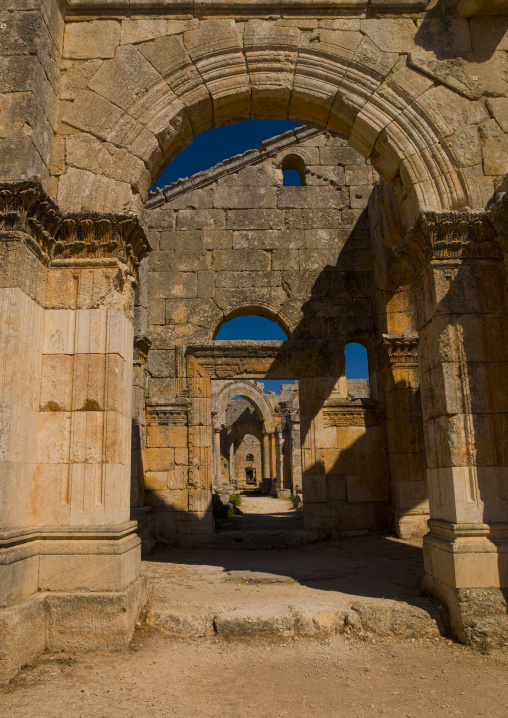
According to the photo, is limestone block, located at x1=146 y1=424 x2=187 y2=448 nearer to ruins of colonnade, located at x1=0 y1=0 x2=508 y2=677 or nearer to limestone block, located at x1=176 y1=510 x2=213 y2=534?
limestone block, located at x1=176 y1=510 x2=213 y2=534

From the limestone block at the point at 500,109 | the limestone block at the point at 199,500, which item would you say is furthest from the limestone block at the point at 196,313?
the limestone block at the point at 500,109

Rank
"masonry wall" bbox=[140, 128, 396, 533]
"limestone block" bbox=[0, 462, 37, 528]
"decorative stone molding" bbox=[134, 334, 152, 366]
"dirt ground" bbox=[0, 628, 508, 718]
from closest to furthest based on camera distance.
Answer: "dirt ground" bbox=[0, 628, 508, 718] → "limestone block" bbox=[0, 462, 37, 528] → "decorative stone molding" bbox=[134, 334, 152, 366] → "masonry wall" bbox=[140, 128, 396, 533]

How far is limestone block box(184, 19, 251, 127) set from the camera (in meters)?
5.29

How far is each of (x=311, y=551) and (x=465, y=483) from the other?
181 inches

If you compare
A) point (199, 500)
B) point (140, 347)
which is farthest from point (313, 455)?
point (140, 347)

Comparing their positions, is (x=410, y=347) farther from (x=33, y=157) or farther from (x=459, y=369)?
(x=33, y=157)

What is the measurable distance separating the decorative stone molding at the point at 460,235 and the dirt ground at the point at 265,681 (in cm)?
326

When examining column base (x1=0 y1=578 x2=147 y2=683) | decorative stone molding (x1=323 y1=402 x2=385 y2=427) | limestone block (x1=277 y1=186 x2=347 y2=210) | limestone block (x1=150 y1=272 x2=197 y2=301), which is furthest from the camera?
limestone block (x1=277 y1=186 x2=347 y2=210)

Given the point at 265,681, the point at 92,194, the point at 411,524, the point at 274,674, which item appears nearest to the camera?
the point at 265,681

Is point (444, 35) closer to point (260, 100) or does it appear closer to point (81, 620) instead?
point (260, 100)

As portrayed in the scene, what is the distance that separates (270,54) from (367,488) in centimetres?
696

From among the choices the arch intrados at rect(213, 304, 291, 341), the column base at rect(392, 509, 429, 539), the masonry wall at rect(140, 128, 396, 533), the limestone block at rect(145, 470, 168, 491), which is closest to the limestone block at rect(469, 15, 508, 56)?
the masonry wall at rect(140, 128, 396, 533)

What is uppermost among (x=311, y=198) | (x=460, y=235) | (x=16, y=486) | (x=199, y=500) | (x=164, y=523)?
(x=311, y=198)

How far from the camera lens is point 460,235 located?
487 centimetres
